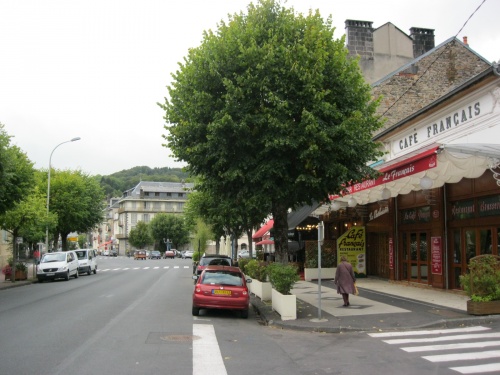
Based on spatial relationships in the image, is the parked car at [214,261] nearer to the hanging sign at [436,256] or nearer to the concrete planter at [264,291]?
the concrete planter at [264,291]

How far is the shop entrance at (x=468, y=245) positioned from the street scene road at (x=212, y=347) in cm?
443

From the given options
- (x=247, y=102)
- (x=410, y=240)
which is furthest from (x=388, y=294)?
(x=247, y=102)

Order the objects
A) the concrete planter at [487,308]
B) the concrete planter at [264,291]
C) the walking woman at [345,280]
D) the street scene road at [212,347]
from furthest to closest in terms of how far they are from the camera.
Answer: the concrete planter at [264,291] → the walking woman at [345,280] → the concrete planter at [487,308] → the street scene road at [212,347]

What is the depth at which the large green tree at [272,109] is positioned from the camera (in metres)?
12.9

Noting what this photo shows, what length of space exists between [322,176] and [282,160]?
1.32 meters

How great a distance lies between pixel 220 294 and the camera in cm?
1303

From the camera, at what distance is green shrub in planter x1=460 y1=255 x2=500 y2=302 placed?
1144 centimetres

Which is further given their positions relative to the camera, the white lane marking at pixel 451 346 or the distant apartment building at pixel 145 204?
the distant apartment building at pixel 145 204

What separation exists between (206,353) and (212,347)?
1.85 feet

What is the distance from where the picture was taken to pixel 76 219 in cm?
4050

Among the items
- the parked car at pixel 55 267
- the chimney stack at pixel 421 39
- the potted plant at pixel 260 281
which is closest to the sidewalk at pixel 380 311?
the potted plant at pixel 260 281

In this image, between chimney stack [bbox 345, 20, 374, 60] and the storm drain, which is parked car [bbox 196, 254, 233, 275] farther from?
chimney stack [bbox 345, 20, 374, 60]

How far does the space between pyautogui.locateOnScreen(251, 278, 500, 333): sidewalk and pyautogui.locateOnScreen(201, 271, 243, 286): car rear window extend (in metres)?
1.21

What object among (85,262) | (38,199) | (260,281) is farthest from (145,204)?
(260,281)
